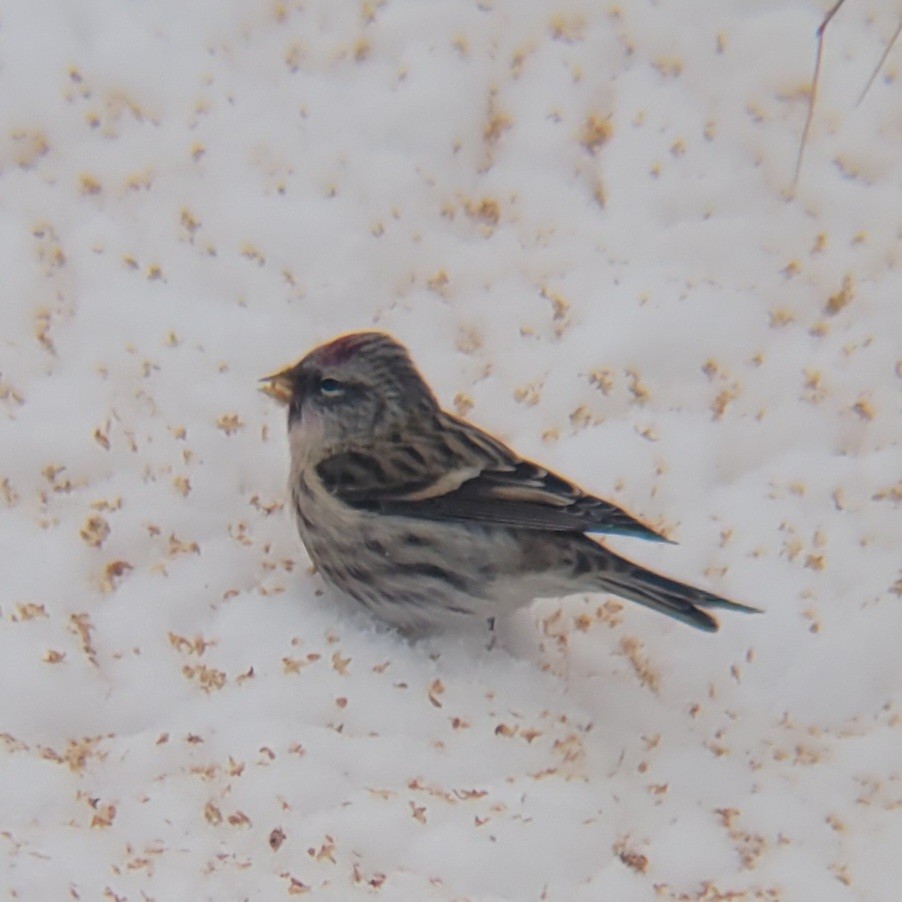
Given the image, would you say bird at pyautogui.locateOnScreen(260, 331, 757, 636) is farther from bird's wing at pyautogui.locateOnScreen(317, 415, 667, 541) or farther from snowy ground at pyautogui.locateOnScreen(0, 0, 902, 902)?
snowy ground at pyautogui.locateOnScreen(0, 0, 902, 902)

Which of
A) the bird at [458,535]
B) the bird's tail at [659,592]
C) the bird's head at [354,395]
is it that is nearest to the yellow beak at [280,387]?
the bird's head at [354,395]

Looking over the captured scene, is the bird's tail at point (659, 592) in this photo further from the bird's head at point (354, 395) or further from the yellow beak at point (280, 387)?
the yellow beak at point (280, 387)

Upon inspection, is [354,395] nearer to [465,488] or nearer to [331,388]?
[331,388]

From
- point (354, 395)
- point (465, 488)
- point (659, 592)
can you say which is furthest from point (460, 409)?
point (659, 592)

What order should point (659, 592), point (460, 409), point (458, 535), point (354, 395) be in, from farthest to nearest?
point (460, 409), point (354, 395), point (458, 535), point (659, 592)

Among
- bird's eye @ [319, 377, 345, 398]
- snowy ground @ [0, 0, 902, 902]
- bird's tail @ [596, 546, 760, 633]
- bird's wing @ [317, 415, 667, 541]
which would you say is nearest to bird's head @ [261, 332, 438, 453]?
bird's eye @ [319, 377, 345, 398]

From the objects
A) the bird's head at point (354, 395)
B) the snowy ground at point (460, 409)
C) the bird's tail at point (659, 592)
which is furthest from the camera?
the bird's head at point (354, 395)
